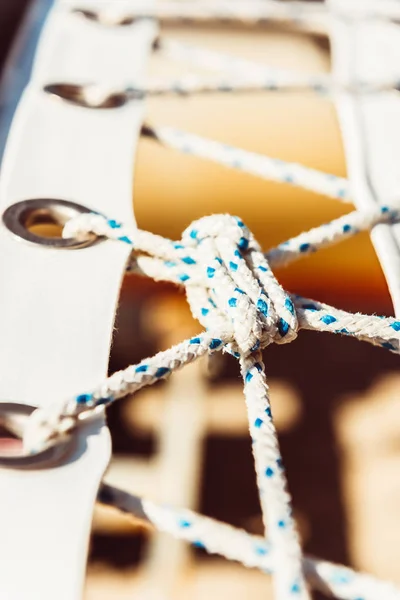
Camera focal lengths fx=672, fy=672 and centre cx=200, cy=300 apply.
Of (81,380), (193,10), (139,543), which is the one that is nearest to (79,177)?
(81,380)

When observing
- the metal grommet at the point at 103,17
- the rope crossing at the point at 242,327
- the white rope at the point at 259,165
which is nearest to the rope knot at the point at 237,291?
the rope crossing at the point at 242,327

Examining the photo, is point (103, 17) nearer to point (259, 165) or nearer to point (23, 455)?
point (259, 165)

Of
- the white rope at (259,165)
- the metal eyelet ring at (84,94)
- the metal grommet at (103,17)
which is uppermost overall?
the metal grommet at (103,17)

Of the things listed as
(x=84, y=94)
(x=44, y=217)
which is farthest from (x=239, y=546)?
(x=84, y=94)

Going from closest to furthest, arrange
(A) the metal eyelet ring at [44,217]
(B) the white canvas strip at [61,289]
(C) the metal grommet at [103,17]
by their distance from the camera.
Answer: (B) the white canvas strip at [61,289]
(A) the metal eyelet ring at [44,217]
(C) the metal grommet at [103,17]

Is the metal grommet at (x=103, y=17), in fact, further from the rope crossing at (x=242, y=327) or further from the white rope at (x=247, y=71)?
the rope crossing at (x=242, y=327)

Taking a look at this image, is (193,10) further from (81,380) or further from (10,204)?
(81,380)
